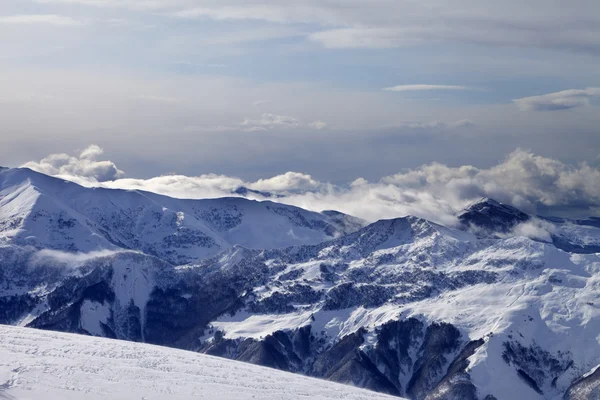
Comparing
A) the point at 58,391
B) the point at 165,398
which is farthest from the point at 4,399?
the point at 165,398

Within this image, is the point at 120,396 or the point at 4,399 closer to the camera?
the point at 4,399

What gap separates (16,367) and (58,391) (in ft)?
44.3

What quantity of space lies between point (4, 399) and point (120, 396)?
23.5 m

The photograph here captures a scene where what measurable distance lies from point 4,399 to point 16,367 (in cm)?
1933

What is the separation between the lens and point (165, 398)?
19862 cm

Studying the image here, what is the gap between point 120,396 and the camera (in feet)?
640

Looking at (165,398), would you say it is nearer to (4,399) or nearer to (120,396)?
(120,396)

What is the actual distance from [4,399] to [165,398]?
106 ft

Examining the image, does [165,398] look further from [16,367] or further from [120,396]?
[16,367]

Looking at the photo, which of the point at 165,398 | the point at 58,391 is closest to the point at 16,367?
the point at 58,391

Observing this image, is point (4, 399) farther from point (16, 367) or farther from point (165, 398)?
point (165, 398)

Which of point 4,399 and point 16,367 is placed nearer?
point 4,399

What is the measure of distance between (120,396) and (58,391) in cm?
1195

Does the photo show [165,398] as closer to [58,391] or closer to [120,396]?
[120,396]
